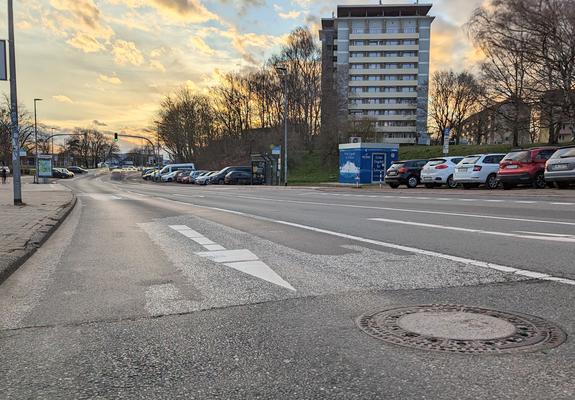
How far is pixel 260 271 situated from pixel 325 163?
57.1 meters

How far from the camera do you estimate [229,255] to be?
A: 789 centimetres

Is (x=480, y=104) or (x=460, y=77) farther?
(x=460, y=77)

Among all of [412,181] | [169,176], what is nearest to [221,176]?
[169,176]

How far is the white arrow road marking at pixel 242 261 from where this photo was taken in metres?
6.21

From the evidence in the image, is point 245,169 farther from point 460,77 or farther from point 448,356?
point 448,356

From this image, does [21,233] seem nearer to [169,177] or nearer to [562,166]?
[562,166]

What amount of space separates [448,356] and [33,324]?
3.47m

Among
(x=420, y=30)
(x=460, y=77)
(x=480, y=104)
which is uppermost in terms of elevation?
(x=420, y=30)

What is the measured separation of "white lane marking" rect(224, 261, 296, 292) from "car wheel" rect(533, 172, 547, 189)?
18.5 m

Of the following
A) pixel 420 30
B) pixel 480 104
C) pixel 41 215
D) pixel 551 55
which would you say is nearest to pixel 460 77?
pixel 420 30

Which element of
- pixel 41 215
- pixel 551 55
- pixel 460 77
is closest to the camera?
pixel 41 215

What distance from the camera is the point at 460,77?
82312 mm

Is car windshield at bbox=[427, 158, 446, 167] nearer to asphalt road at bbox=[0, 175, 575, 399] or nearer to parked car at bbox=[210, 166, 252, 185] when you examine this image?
asphalt road at bbox=[0, 175, 575, 399]

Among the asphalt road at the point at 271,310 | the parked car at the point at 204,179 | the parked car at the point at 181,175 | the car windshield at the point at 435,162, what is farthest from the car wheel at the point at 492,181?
the parked car at the point at 181,175
